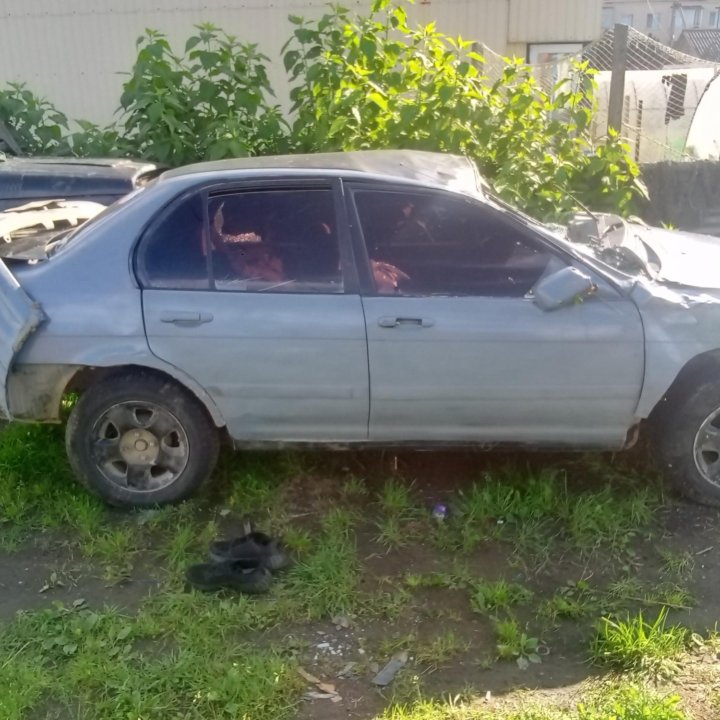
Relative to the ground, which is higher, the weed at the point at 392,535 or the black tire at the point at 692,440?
the black tire at the point at 692,440

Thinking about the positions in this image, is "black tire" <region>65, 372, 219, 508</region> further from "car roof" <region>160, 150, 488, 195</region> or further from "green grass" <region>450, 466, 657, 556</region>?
"green grass" <region>450, 466, 657, 556</region>

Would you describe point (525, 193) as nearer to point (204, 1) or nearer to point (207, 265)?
point (207, 265)

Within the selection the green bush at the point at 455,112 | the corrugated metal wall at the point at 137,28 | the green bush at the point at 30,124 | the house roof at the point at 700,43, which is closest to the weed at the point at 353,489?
the green bush at the point at 455,112

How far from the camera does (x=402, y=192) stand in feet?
13.1

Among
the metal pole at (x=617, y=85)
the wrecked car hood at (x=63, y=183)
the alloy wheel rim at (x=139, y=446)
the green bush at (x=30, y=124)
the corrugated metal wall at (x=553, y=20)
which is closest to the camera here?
the alloy wheel rim at (x=139, y=446)

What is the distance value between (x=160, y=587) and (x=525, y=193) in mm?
3730

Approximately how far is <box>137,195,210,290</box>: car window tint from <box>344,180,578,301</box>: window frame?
69 centimetres

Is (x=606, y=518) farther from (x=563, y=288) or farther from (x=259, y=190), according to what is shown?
(x=259, y=190)

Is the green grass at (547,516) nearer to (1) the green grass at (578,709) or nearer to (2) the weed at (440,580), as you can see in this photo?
(2) the weed at (440,580)

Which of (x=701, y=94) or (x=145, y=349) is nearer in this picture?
(x=145, y=349)

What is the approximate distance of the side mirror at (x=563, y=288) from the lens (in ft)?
12.4

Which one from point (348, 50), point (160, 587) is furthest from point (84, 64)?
point (160, 587)

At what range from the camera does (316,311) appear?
12.9 ft

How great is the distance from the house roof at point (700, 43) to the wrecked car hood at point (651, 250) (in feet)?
82.6
